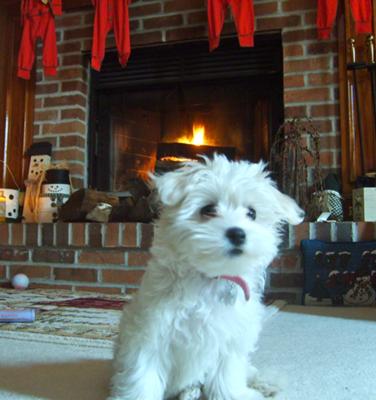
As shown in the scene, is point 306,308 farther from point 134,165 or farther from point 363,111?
point 134,165

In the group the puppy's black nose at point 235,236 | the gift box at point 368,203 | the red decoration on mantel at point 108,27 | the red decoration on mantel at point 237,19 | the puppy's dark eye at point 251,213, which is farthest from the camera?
the red decoration on mantel at point 108,27

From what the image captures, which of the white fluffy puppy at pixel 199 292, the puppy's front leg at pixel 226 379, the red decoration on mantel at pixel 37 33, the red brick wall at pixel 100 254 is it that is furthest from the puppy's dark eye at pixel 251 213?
the red decoration on mantel at pixel 37 33

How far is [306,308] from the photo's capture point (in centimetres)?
183

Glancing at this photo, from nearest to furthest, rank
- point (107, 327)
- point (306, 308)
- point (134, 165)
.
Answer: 1. point (107, 327)
2. point (306, 308)
3. point (134, 165)

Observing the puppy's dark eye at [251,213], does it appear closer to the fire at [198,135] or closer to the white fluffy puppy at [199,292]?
the white fluffy puppy at [199,292]

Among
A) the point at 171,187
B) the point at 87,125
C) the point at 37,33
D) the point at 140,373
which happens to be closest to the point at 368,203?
the point at 171,187

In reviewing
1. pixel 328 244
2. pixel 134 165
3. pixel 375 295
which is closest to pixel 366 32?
pixel 328 244

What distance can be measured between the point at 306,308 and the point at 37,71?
2.05 m

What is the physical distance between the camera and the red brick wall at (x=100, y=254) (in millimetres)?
1980

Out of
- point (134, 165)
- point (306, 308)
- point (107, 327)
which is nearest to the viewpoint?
point (107, 327)

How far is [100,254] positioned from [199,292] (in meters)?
1.48

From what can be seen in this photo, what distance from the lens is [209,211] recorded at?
79 cm

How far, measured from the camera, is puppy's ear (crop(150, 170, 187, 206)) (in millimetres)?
790

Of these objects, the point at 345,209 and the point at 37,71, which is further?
the point at 37,71
